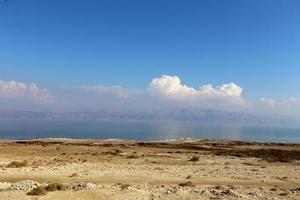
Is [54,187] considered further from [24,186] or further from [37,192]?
[24,186]

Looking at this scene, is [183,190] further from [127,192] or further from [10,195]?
[10,195]

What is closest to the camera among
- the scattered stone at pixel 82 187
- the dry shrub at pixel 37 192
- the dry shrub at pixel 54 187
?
the dry shrub at pixel 37 192

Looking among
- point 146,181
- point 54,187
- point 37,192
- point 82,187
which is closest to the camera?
point 37,192

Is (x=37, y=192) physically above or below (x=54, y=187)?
below

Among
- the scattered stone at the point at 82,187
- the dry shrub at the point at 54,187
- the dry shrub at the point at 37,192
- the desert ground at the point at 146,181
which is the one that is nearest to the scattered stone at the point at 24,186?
the desert ground at the point at 146,181

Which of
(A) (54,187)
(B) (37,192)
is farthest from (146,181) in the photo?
(B) (37,192)

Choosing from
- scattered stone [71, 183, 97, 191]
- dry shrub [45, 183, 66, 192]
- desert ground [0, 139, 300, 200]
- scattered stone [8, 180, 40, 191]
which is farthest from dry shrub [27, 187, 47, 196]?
scattered stone [71, 183, 97, 191]

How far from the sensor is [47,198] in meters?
25.9

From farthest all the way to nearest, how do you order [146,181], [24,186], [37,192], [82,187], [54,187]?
[146,181]
[24,186]
[82,187]
[54,187]
[37,192]

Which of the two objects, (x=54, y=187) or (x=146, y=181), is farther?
(x=146, y=181)

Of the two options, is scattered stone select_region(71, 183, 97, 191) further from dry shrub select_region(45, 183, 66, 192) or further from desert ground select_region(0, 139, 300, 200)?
dry shrub select_region(45, 183, 66, 192)

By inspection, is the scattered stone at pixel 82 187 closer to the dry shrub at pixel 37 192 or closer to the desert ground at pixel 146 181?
the desert ground at pixel 146 181

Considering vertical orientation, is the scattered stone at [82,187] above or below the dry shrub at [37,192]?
above

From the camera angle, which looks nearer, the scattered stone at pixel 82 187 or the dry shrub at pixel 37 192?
the dry shrub at pixel 37 192
